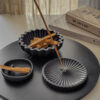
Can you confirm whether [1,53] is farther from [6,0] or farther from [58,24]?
[6,0]

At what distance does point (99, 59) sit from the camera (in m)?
0.90

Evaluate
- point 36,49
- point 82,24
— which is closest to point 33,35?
point 36,49

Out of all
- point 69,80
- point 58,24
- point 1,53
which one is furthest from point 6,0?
point 69,80

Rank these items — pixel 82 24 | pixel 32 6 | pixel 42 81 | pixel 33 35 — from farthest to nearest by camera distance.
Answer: pixel 32 6
pixel 82 24
pixel 33 35
pixel 42 81

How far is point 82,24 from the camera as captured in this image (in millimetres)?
1070

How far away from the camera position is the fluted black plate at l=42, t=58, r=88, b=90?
727mm

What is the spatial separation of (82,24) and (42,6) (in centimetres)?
38

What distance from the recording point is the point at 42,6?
136 centimetres

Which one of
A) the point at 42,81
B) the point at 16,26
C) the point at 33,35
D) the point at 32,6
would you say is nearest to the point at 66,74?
the point at 42,81

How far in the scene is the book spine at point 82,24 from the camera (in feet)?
3.35

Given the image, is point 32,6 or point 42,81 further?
point 32,6

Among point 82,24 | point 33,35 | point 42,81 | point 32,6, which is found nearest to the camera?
point 42,81

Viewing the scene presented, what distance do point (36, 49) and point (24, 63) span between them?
0.07 metres

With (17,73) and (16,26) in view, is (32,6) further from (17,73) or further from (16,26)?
(17,73)
